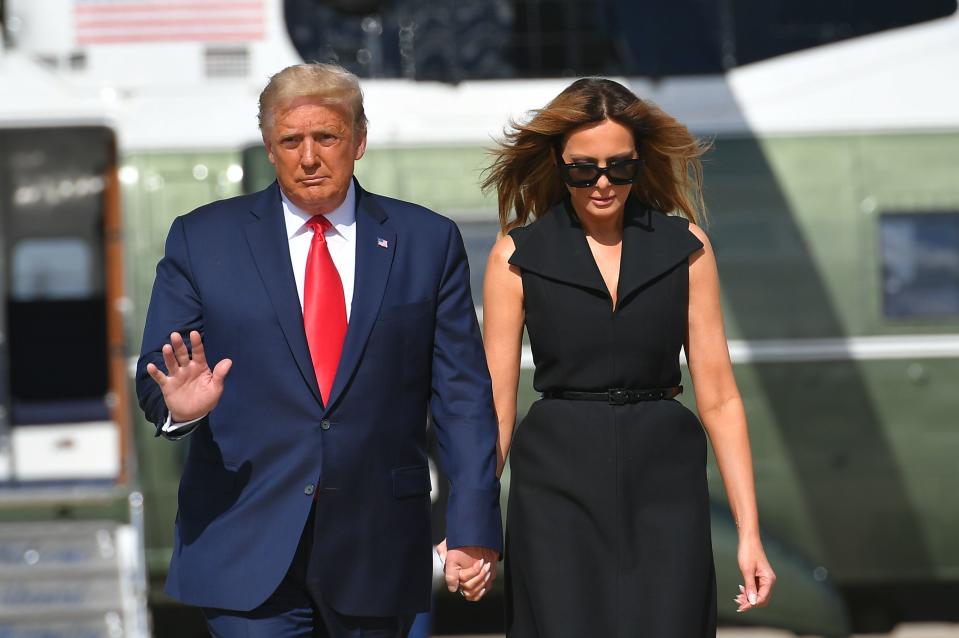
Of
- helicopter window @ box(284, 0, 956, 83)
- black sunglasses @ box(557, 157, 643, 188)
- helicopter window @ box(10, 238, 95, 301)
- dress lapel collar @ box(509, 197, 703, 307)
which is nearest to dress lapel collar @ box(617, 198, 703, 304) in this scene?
dress lapel collar @ box(509, 197, 703, 307)

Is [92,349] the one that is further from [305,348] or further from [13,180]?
[305,348]

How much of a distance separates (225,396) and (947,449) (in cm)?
430

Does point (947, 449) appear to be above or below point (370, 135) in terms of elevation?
below

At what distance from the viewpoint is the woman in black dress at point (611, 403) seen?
3.04 meters

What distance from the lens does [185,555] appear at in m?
2.94

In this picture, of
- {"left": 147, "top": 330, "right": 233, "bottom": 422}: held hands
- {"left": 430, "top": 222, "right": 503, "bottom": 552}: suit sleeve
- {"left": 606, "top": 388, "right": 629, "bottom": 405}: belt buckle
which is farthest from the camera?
{"left": 606, "top": 388, "right": 629, "bottom": 405}: belt buckle

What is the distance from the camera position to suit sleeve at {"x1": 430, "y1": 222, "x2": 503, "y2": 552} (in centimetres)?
296

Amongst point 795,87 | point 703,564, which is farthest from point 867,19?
point 703,564

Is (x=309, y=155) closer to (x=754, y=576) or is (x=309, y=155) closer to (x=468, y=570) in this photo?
(x=468, y=570)

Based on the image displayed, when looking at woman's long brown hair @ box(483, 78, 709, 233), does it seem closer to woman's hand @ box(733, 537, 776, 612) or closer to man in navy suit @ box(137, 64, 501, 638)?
man in navy suit @ box(137, 64, 501, 638)

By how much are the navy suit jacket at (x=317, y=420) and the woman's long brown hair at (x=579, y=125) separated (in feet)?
1.30

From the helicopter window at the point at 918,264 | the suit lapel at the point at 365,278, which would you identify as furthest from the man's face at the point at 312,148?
the helicopter window at the point at 918,264

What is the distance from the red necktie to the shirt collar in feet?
0.33

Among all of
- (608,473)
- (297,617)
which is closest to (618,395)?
(608,473)
